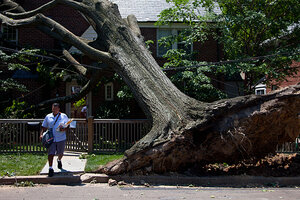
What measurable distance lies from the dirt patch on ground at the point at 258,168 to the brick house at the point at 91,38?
7681mm

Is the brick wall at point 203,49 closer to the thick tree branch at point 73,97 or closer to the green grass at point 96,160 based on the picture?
the thick tree branch at point 73,97

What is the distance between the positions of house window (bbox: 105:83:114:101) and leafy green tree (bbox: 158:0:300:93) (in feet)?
15.0

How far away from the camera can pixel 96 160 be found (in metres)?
8.62

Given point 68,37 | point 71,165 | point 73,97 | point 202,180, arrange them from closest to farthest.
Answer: point 202,180 → point 71,165 → point 68,37 → point 73,97

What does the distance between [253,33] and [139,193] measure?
8868 mm

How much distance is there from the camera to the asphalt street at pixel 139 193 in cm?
584

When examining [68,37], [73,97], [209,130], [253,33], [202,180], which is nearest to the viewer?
[202,180]

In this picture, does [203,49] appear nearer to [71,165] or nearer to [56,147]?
[71,165]

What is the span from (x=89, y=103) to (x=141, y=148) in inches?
370

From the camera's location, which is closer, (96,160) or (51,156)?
(51,156)

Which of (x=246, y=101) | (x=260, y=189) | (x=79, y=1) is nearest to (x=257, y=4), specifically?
(x=246, y=101)

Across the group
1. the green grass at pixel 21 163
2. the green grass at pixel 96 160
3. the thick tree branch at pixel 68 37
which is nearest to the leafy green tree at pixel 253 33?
the thick tree branch at pixel 68 37

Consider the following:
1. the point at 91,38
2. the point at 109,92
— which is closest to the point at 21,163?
the point at 109,92

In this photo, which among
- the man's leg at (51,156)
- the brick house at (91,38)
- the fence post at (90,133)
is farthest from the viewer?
the brick house at (91,38)
